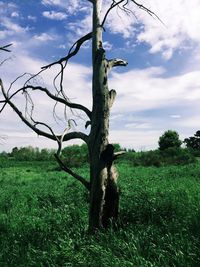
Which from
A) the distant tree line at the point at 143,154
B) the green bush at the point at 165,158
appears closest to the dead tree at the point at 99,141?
the distant tree line at the point at 143,154

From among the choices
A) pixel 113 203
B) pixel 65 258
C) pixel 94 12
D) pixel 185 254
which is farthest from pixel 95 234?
pixel 94 12

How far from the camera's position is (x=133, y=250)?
6973 millimetres

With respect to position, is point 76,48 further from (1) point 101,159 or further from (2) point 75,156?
(2) point 75,156

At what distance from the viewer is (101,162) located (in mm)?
9172

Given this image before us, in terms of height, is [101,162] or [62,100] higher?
[62,100]

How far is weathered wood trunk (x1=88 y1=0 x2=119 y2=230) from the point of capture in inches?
360

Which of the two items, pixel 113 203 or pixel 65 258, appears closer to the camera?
pixel 65 258

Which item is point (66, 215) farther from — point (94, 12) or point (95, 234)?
point (94, 12)

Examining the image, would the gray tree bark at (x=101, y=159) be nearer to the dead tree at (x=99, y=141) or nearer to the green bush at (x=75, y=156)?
the dead tree at (x=99, y=141)

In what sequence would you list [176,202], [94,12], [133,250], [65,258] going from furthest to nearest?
1. [176,202]
2. [94,12]
3. [65,258]
4. [133,250]

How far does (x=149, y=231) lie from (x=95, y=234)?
1.12 metres

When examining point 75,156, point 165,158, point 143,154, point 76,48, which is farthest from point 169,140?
point 76,48

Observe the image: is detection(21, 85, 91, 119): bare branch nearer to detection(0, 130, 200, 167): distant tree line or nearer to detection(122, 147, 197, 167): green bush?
detection(0, 130, 200, 167): distant tree line

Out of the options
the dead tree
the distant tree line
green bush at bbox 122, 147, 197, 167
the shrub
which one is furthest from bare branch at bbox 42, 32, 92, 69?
the shrub
